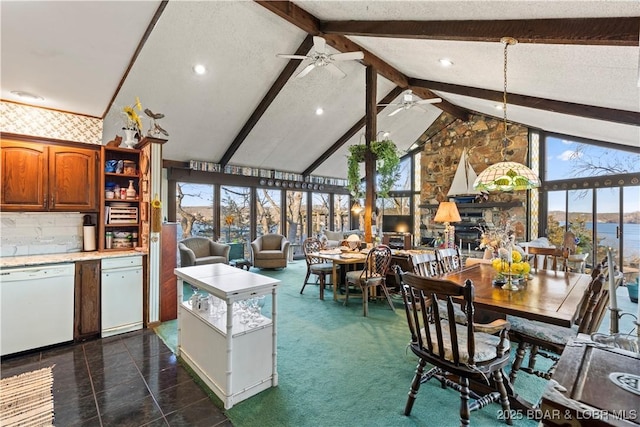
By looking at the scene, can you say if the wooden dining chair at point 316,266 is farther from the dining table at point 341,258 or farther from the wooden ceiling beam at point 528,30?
the wooden ceiling beam at point 528,30

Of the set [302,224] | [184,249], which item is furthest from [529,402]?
[302,224]

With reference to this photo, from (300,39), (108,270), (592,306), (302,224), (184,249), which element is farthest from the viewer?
(302,224)

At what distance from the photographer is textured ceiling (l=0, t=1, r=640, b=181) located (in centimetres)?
246

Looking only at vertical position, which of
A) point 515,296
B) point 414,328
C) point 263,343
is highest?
point 515,296

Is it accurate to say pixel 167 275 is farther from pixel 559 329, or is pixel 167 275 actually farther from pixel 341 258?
pixel 559 329

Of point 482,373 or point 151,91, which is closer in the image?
point 482,373

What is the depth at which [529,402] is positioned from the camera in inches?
82.6

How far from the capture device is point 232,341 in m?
2.13

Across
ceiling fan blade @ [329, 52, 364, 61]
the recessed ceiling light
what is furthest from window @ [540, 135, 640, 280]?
the recessed ceiling light

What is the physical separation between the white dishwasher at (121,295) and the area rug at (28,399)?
2.38ft

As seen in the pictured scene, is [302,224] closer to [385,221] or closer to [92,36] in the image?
[385,221]

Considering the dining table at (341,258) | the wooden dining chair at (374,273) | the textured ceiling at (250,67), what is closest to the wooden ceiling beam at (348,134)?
the textured ceiling at (250,67)

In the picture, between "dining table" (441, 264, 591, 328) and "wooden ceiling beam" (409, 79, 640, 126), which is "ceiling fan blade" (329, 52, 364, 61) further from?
"dining table" (441, 264, 591, 328)

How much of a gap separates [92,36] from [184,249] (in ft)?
12.9
